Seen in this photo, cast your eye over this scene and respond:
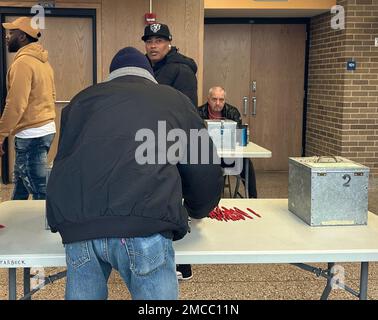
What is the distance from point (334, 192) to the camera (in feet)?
6.79

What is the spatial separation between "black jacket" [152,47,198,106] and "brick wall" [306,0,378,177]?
10.7 ft

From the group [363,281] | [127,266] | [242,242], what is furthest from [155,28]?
[127,266]

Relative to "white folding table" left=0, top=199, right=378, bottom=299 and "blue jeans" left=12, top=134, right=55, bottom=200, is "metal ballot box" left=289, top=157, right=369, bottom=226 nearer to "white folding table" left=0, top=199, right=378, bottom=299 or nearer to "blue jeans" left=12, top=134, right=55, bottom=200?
"white folding table" left=0, top=199, right=378, bottom=299

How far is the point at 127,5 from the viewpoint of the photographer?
19.1 ft

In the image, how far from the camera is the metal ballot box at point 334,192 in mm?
2061

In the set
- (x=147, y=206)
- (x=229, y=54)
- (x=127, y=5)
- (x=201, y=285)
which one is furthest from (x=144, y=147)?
(x=229, y=54)

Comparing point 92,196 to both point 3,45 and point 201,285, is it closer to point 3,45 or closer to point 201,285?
point 201,285

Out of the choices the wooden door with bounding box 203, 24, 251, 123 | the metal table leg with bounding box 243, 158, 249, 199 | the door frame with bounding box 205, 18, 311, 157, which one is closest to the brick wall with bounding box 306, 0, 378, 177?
the door frame with bounding box 205, 18, 311, 157

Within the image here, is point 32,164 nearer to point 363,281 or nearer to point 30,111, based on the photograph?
point 30,111

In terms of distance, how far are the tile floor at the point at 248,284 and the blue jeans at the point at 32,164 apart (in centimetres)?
56

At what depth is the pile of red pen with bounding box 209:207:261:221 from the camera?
7.38 feet

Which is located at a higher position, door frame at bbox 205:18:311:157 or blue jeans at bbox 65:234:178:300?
door frame at bbox 205:18:311:157

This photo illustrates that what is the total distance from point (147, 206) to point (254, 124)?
610cm

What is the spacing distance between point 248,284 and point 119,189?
77.8 inches
